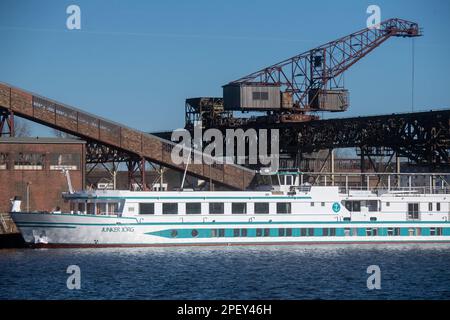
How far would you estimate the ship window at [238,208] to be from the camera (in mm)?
72875

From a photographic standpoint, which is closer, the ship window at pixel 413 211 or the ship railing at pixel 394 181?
the ship railing at pixel 394 181

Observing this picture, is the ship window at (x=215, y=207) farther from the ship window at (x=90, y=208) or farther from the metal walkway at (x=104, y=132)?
the metal walkway at (x=104, y=132)

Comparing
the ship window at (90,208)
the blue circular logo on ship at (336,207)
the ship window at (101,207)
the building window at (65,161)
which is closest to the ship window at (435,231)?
the blue circular logo on ship at (336,207)

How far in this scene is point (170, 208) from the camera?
235 feet

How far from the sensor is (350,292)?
5228 centimetres

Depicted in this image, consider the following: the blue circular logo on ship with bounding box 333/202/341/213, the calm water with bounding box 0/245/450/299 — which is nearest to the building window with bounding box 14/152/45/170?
the calm water with bounding box 0/245/450/299

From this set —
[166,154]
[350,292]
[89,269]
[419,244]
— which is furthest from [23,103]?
[350,292]

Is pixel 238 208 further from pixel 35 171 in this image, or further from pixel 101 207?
pixel 35 171

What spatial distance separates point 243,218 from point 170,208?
5.66m

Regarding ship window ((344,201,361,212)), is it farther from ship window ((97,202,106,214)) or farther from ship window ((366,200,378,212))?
ship window ((97,202,106,214))

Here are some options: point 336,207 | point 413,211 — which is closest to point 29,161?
point 336,207

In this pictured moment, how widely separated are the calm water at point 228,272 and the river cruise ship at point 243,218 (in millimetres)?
1366
